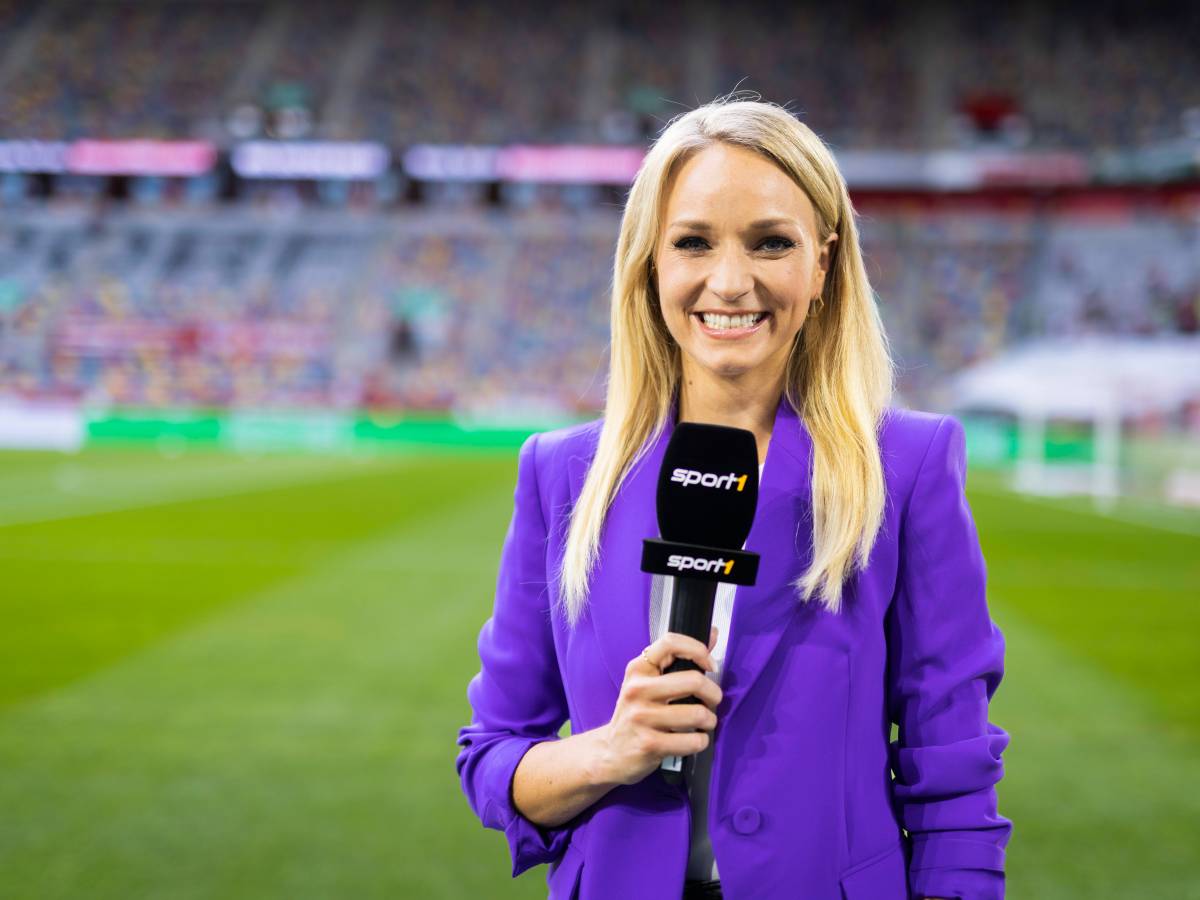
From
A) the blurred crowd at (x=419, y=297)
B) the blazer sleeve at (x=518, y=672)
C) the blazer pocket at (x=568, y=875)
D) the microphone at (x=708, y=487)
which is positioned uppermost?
the blurred crowd at (x=419, y=297)

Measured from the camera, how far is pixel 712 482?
146 cm

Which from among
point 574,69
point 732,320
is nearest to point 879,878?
point 732,320

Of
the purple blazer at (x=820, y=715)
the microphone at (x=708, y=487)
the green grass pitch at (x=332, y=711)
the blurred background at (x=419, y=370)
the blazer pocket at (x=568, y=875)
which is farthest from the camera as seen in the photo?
the blurred background at (x=419, y=370)

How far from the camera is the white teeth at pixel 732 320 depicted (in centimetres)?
163

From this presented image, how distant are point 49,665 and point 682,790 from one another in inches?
255

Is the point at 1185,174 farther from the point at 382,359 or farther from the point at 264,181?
the point at 264,181

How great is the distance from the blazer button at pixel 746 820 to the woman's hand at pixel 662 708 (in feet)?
0.58

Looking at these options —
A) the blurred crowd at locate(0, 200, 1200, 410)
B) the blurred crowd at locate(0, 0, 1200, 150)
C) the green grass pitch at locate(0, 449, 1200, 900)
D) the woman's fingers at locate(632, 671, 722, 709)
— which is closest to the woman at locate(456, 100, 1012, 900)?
the woman's fingers at locate(632, 671, 722, 709)

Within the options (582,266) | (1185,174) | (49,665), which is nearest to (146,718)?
(49,665)

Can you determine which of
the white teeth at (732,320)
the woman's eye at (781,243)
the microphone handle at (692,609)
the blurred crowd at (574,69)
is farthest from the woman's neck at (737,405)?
the blurred crowd at (574,69)

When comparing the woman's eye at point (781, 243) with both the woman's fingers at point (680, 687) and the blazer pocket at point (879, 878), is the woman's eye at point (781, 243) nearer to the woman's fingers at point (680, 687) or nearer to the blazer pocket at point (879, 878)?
the woman's fingers at point (680, 687)

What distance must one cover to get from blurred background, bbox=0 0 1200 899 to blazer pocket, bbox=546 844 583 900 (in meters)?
2.45

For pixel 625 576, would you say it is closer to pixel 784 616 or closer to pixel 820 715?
pixel 784 616

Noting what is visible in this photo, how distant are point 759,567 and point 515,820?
52 centimetres
